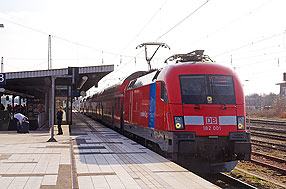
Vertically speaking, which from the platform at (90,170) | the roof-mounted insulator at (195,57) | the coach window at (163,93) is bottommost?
the platform at (90,170)

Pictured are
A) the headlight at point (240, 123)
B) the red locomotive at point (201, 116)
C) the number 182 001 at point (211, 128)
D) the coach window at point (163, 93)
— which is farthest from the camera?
the coach window at point (163, 93)

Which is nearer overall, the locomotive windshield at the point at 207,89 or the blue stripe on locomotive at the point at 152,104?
the locomotive windshield at the point at 207,89

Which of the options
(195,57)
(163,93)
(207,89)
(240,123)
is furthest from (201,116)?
(195,57)

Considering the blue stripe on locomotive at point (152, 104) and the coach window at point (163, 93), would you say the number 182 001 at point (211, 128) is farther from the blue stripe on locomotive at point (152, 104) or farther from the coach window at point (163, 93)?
the blue stripe on locomotive at point (152, 104)

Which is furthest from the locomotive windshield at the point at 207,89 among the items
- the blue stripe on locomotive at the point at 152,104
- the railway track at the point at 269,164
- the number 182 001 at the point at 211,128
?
the railway track at the point at 269,164

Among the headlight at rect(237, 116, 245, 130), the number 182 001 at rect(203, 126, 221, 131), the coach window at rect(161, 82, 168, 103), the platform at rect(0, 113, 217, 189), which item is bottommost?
the platform at rect(0, 113, 217, 189)

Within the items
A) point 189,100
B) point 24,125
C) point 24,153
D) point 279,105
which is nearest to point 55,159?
point 24,153

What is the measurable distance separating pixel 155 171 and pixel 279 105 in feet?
152

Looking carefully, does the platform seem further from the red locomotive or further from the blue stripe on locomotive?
the blue stripe on locomotive

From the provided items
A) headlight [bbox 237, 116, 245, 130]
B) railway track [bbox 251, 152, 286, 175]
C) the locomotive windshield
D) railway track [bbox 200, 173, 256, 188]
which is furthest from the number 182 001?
railway track [bbox 251, 152, 286, 175]

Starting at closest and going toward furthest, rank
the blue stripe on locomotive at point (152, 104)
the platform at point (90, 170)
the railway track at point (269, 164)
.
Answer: the platform at point (90, 170) → the railway track at point (269, 164) → the blue stripe on locomotive at point (152, 104)

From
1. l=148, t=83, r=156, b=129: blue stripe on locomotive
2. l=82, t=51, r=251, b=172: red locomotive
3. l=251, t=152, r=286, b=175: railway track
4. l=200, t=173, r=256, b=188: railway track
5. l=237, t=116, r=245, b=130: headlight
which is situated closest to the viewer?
l=200, t=173, r=256, b=188: railway track

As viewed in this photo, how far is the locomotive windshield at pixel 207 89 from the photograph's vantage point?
10305mm

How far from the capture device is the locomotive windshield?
33.8 ft
